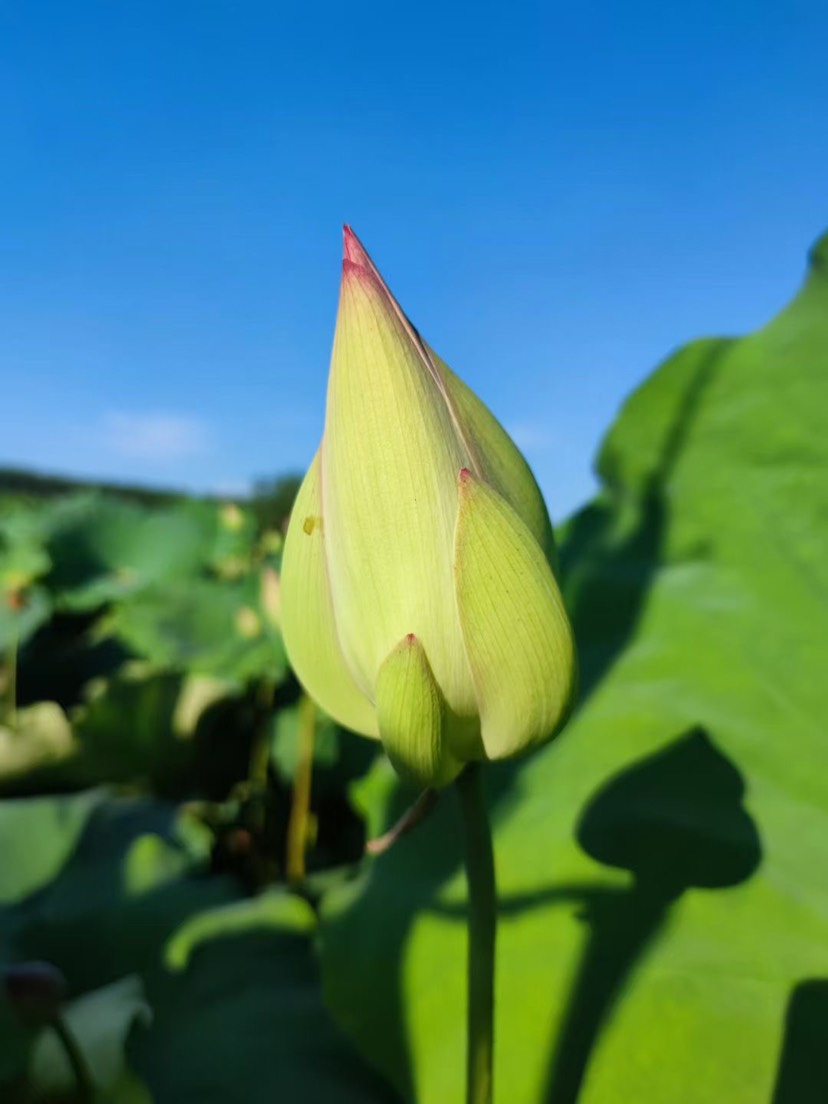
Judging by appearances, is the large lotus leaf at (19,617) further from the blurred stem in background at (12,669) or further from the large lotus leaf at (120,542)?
the large lotus leaf at (120,542)

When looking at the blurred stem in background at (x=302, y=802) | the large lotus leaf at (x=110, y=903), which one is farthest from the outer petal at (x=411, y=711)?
the blurred stem in background at (x=302, y=802)

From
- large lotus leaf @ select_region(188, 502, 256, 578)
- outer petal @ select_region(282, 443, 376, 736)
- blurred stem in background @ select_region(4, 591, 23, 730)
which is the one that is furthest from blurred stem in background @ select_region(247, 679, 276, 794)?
outer petal @ select_region(282, 443, 376, 736)

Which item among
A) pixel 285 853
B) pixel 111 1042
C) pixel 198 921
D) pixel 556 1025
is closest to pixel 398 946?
pixel 556 1025

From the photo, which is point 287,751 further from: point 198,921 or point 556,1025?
point 556,1025

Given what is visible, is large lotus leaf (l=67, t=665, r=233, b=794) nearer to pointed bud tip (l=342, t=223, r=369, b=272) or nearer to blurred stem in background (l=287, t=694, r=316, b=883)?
blurred stem in background (l=287, t=694, r=316, b=883)

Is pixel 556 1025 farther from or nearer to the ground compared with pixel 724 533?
nearer to the ground

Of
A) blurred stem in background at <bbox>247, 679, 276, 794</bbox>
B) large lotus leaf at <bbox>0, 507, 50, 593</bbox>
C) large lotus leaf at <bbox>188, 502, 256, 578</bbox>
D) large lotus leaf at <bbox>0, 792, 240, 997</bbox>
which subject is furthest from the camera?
large lotus leaf at <bbox>188, 502, 256, 578</bbox>

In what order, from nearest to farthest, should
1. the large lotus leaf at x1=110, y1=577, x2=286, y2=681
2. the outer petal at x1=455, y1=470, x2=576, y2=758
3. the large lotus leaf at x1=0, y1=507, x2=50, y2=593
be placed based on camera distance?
the outer petal at x1=455, y1=470, x2=576, y2=758, the large lotus leaf at x1=110, y1=577, x2=286, y2=681, the large lotus leaf at x1=0, y1=507, x2=50, y2=593
